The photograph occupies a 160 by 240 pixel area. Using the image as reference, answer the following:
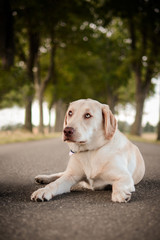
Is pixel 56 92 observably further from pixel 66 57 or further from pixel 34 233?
pixel 34 233

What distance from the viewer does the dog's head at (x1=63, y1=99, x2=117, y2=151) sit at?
3.54 meters

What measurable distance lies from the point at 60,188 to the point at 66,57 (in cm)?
2645

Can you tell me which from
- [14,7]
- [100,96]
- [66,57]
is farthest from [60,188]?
[100,96]

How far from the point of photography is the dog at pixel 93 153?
350 cm

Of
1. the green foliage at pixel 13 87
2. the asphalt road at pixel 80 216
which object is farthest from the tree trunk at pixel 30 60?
the asphalt road at pixel 80 216

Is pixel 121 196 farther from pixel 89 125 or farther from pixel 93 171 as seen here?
pixel 89 125

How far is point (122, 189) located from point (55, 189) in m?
0.79

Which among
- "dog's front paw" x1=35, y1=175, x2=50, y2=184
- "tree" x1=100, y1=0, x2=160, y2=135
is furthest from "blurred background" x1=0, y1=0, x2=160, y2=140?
"dog's front paw" x1=35, y1=175, x2=50, y2=184

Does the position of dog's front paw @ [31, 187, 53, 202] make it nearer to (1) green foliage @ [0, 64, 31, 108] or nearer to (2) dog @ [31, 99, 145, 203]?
(2) dog @ [31, 99, 145, 203]

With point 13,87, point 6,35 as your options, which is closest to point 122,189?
point 6,35

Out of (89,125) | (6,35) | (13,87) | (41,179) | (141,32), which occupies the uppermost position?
(141,32)

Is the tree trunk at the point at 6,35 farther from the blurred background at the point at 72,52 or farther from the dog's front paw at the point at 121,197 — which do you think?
the dog's front paw at the point at 121,197

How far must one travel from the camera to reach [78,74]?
→ 29.6m

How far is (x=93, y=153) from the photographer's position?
3705 mm
